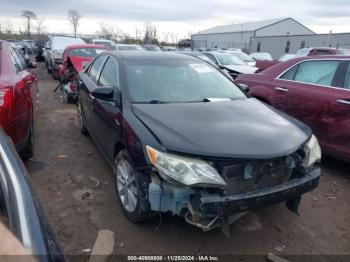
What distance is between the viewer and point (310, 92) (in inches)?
181

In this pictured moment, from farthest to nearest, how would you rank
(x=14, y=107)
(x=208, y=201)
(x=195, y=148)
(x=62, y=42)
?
(x=62, y=42) < (x=14, y=107) < (x=195, y=148) < (x=208, y=201)

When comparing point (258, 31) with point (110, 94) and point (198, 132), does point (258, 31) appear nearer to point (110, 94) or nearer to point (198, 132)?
point (110, 94)

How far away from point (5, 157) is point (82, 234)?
158 cm

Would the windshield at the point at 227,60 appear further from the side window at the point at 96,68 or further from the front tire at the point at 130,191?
the front tire at the point at 130,191

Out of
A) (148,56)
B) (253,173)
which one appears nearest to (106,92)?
(148,56)

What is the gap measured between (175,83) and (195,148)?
1.43 m

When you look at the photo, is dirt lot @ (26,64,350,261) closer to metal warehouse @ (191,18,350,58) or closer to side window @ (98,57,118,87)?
side window @ (98,57,118,87)

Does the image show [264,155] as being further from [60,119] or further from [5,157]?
[60,119]

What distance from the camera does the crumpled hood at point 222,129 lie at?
2.49 meters

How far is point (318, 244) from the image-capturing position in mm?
2904

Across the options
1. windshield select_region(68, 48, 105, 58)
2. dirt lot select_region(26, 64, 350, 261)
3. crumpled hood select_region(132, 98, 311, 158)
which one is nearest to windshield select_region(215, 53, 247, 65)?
windshield select_region(68, 48, 105, 58)

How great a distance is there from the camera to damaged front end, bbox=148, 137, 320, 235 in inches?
93.5

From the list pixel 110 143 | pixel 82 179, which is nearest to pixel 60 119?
pixel 82 179

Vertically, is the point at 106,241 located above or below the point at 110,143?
below
